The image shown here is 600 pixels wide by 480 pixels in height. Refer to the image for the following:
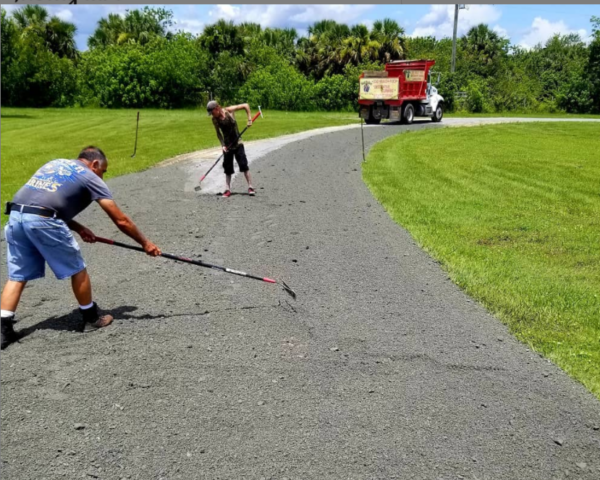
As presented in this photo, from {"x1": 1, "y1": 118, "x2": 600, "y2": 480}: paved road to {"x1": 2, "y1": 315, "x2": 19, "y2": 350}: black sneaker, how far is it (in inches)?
4.2

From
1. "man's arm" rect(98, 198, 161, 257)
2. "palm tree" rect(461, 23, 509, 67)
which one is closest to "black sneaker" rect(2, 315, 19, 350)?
"man's arm" rect(98, 198, 161, 257)

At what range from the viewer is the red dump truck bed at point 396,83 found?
27.1 meters

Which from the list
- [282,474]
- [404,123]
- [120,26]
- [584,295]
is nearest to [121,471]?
[282,474]

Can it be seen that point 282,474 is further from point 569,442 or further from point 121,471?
point 569,442

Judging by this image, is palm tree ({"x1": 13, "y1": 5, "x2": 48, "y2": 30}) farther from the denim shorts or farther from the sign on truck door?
the denim shorts

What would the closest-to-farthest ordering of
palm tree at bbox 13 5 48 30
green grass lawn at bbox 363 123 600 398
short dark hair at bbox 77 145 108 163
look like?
short dark hair at bbox 77 145 108 163, green grass lawn at bbox 363 123 600 398, palm tree at bbox 13 5 48 30

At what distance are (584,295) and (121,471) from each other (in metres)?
4.78

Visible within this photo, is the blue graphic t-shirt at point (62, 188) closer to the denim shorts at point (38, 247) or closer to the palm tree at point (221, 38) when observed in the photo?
the denim shorts at point (38, 247)

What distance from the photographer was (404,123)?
28219mm

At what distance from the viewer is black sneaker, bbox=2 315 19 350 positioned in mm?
4688

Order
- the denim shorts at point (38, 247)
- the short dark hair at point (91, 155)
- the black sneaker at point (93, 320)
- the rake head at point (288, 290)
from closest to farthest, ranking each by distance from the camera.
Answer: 1. the denim shorts at point (38, 247)
2. the short dark hair at point (91, 155)
3. the black sneaker at point (93, 320)
4. the rake head at point (288, 290)

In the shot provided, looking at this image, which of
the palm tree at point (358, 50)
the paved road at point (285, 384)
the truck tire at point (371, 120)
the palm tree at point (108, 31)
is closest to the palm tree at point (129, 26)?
the palm tree at point (108, 31)

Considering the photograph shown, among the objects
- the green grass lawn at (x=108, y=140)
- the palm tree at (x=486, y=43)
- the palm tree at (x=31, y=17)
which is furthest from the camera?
the palm tree at (x=486, y=43)

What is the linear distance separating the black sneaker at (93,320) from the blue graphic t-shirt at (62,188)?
839mm
